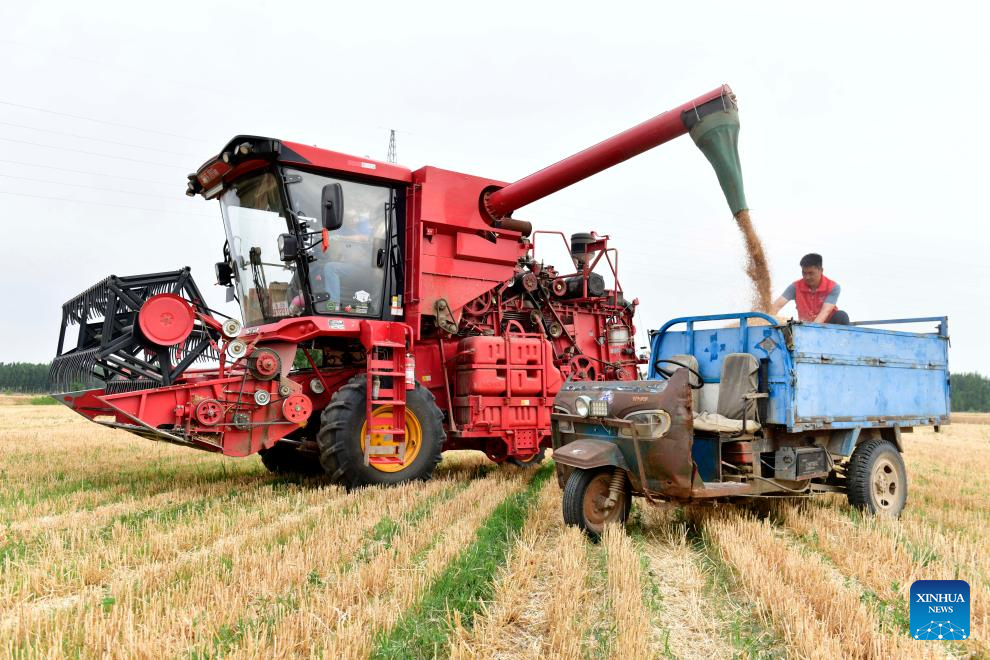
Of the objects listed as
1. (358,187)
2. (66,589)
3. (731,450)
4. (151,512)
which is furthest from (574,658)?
(358,187)

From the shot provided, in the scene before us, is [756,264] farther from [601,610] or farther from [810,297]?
[601,610]

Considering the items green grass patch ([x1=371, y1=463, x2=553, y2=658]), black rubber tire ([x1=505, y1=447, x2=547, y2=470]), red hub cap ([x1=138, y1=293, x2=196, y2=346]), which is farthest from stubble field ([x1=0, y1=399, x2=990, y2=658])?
black rubber tire ([x1=505, y1=447, x2=547, y2=470])

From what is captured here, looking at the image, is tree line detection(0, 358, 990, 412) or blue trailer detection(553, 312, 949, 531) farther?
tree line detection(0, 358, 990, 412)

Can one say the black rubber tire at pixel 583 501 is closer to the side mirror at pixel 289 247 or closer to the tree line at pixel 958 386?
the side mirror at pixel 289 247

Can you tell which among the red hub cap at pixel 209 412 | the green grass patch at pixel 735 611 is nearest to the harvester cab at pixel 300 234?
the red hub cap at pixel 209 412

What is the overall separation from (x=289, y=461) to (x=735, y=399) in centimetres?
553

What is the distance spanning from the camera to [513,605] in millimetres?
3365

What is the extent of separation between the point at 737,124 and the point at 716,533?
454 centimetres

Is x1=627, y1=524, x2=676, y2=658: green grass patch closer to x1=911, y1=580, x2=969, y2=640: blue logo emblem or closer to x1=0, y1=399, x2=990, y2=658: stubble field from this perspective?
x1=0, y1=399, x2=990, y2=658: stubble field

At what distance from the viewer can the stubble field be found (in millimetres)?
2891

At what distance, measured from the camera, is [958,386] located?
197 ft

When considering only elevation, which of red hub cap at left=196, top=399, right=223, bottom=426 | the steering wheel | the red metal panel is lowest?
red hub cap at left=196, top=399, right=223, bottom=426

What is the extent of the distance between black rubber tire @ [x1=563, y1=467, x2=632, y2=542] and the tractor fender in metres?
0.11

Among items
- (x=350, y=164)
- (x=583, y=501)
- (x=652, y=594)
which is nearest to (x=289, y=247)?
(x=350, y=164)
